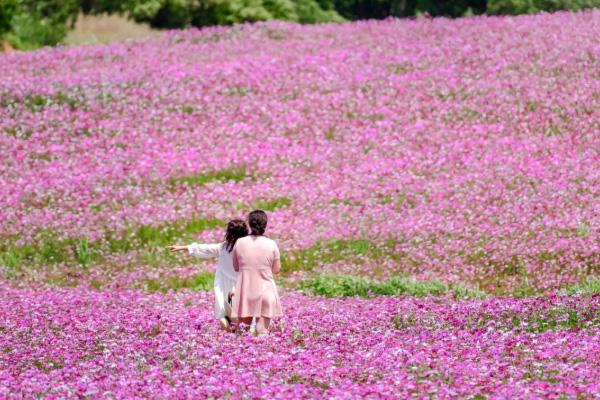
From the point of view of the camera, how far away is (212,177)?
68.4ft

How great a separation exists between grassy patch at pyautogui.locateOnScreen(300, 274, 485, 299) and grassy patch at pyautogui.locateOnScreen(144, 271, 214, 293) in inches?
68.3

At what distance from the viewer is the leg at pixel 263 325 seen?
11211mm

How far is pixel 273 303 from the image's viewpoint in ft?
36.9

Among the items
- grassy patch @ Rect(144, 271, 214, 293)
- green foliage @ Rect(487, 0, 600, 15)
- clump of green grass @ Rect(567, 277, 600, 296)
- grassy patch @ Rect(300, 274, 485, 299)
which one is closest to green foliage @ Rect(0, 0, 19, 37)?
green foliage @ Rect(487, 0, 600, 15)

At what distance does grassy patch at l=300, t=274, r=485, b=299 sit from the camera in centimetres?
1448

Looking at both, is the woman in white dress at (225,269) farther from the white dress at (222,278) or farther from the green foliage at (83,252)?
the green foliage at (83,252)

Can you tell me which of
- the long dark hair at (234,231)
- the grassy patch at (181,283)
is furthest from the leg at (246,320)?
the grassy patch at (181,283)

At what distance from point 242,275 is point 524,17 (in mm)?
26073

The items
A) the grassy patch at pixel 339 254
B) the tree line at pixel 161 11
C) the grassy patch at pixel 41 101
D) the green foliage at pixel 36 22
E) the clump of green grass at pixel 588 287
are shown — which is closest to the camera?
the clump of green grass at pixel 588 287

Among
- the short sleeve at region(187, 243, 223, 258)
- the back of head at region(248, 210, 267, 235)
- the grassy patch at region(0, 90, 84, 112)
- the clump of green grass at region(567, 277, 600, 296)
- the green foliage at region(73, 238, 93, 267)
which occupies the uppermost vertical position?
the back of head at region(248, 210, 267, 235)

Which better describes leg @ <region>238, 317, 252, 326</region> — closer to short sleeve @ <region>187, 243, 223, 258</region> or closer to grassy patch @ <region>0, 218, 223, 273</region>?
short sleeve @ <region>187, 243, 223, 258</region>

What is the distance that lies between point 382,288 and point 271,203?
5.20m

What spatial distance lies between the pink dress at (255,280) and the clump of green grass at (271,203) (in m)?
7.86

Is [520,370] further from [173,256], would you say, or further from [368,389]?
[173,256]
